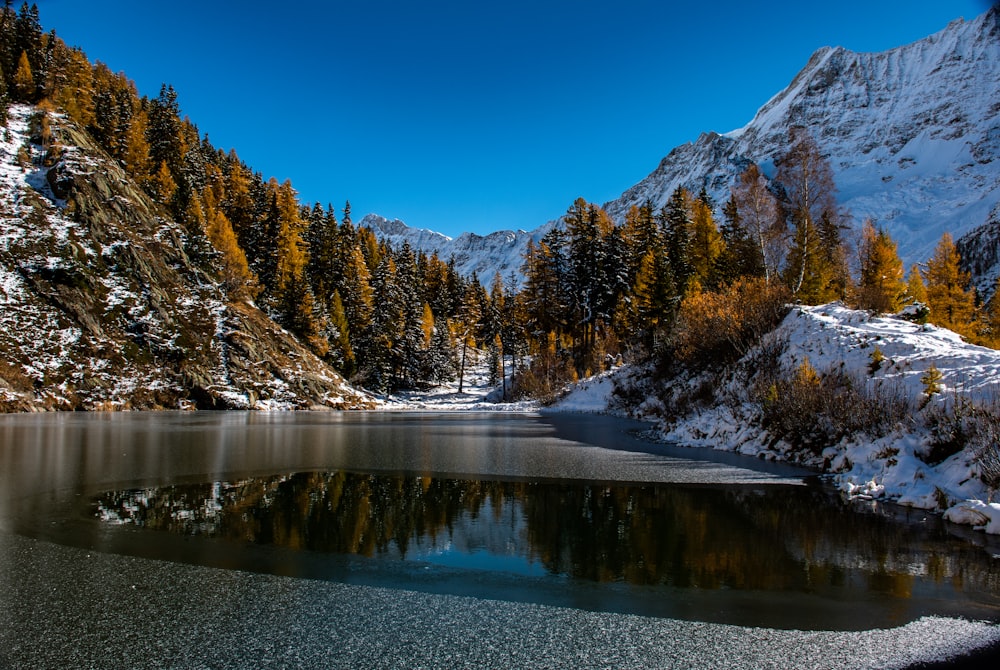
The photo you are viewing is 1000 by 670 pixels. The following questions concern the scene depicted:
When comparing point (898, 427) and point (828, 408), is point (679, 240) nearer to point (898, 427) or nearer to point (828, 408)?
point (828, 408)

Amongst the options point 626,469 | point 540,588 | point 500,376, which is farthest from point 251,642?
point 500,376

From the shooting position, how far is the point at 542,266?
52125mm

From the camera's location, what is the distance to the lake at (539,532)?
4.84m

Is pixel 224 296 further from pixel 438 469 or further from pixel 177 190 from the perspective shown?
pixel 438 469

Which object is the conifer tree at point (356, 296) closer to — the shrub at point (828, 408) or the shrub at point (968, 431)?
the shrub at point (828, 408)

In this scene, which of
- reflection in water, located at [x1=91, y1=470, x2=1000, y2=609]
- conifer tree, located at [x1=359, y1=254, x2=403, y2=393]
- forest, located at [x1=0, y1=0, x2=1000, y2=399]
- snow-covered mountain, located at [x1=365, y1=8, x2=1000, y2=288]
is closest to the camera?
reflection in water, located at [x1=91, y1=470, x2=1000, y2=609]

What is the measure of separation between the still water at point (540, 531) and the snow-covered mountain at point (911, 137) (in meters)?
78.7

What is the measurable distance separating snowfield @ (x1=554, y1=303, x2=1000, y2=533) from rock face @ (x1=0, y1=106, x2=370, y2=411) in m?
31.8

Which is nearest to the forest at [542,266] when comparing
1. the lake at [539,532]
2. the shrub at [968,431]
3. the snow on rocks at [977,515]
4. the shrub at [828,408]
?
the shrub at [828,408]

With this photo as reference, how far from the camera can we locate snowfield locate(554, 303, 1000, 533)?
28.9ft

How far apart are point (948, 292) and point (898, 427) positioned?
115 feet

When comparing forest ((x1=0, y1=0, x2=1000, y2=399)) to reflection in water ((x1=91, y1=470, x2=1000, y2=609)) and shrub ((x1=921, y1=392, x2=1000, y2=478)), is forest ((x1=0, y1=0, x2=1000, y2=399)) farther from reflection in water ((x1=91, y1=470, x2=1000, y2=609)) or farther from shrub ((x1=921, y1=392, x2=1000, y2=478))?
reflection in water ((x1=91, y1=470, x2=1000, y2=609))

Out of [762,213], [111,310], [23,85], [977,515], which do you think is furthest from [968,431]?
[23,85]

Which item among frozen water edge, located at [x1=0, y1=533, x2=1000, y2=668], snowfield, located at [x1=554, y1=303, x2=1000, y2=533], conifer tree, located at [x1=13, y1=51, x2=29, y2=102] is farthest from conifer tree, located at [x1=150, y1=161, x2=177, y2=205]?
frozen water edge, located at [x1=0, y1=533, x2=1000, y2=668]
